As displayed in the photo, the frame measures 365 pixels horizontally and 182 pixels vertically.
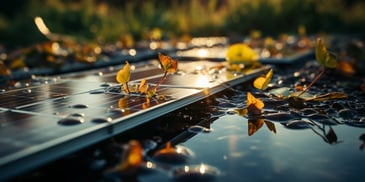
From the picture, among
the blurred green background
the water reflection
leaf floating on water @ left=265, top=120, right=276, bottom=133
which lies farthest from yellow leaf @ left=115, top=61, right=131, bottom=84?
the blurred green background

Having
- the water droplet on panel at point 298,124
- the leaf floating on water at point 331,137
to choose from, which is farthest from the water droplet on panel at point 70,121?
the leaf floating on water at point 331,137

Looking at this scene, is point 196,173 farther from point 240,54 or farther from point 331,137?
point 240,54

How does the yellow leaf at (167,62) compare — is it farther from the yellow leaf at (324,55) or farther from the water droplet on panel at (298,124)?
the yellow leaf at (324,55)

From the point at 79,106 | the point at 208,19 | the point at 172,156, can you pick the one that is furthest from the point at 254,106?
the point at 208,19

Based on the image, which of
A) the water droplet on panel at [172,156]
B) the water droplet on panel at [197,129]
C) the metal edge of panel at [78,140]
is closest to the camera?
the metal edge of panel at [78,140]

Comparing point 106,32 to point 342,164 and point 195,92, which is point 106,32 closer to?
point 195,92
